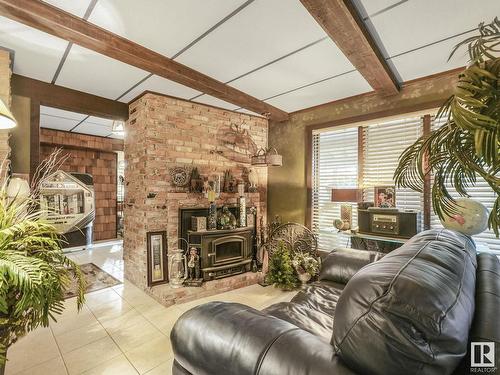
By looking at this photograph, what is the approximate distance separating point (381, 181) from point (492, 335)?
270cm

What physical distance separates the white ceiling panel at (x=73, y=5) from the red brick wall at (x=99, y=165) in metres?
4.31

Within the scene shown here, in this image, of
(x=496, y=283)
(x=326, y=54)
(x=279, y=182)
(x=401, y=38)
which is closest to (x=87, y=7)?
(x=326, y=54)

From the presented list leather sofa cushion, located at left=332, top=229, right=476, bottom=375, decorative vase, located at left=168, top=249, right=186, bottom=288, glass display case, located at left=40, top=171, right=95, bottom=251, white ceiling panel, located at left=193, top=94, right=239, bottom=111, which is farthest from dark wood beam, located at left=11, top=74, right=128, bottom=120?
leather sofa cushion, located at left=332, top=229, right=476, bottom=375

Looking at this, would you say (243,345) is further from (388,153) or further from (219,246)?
(388,153)

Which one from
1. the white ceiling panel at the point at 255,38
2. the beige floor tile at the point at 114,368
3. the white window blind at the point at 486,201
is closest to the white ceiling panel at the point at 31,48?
the white ceiling panel at the point at 255,38

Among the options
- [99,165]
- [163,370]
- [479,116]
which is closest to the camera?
[479,116]

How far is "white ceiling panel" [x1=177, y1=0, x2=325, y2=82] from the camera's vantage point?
181 cm

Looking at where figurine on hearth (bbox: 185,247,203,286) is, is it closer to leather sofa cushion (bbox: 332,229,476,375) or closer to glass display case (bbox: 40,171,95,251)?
leather sofa cushion (bbox: 332,229,476,375)

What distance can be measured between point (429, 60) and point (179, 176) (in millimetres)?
3021

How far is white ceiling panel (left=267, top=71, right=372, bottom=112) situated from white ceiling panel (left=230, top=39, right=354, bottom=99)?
6.9 inches

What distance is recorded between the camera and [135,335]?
2273mm

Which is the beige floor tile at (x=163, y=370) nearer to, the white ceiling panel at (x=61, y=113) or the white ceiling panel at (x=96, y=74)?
the white ceiling panel at (x=96, y=74)

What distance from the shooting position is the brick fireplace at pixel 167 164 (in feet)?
10.6

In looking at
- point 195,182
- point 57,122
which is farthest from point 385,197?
point 57,122
